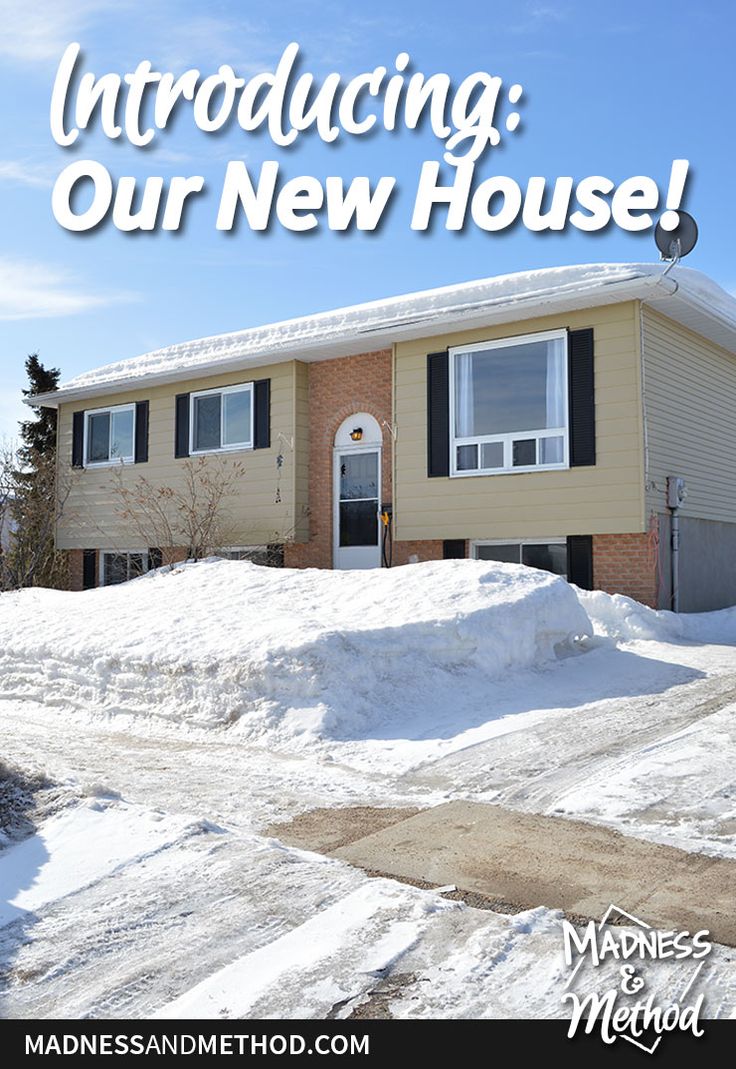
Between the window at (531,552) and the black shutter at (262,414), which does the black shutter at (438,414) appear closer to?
the window at (531,552)

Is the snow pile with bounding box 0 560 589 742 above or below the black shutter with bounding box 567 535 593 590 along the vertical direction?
below

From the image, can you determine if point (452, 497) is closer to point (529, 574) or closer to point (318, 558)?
point (318, 558)

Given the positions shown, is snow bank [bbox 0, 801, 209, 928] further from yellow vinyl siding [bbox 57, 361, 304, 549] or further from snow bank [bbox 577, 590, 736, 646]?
yellow vinyl siding [bbox 57, 361, 304, 549]

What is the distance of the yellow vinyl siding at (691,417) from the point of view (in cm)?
1328

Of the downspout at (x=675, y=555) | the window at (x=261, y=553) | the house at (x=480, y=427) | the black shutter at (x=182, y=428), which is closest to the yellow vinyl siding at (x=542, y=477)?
the house at (x=480, y=427)

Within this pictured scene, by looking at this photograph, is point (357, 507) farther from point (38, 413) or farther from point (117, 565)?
point (38, 413)

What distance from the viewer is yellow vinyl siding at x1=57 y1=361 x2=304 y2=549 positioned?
16562 millimetres

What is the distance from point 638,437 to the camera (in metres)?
12.8

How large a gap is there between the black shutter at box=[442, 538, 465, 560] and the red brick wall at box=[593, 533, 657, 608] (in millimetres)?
2145

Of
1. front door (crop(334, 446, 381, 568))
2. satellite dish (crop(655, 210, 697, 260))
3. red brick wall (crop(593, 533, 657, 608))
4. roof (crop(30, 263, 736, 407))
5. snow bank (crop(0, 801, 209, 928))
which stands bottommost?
snow bank (crop(0, 801, 209, 928))

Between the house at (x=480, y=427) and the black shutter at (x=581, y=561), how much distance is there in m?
0.02

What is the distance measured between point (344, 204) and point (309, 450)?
4.75m

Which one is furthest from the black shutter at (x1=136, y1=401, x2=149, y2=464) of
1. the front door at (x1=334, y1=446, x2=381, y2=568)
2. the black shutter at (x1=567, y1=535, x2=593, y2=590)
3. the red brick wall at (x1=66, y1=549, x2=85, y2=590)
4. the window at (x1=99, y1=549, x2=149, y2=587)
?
the black shutter at (x1=567, y1=535, x2=593, y2=590)

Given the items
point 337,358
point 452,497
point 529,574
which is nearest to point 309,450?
point 337,358
